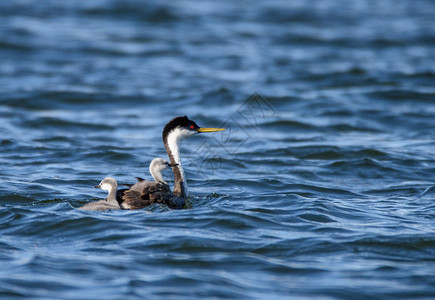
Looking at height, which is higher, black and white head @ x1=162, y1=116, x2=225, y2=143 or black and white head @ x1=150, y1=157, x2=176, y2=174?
black and white head @ x1=162, y1=116, x2=225, y2=143

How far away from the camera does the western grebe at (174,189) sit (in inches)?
362

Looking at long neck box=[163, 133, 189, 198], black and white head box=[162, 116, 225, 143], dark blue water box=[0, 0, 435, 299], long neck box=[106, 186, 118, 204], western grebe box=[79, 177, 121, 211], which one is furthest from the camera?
black and white head box=[162, 116, 225, 143]

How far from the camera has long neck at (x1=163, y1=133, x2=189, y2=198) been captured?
10.2m

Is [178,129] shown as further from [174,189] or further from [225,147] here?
[225,147]

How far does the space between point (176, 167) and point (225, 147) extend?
17.1ft

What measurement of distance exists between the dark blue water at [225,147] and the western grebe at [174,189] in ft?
0.62

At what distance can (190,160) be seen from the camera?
47.0 ft

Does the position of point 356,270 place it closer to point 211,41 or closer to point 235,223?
point 235,223

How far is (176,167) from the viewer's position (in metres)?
10.3

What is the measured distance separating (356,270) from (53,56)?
808 inches

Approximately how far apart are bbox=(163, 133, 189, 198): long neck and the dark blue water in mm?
398

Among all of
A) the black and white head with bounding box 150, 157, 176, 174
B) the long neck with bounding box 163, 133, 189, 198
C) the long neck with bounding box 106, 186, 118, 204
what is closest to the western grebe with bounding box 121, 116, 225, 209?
the long neck with bounding box 163, 133, 189, 198

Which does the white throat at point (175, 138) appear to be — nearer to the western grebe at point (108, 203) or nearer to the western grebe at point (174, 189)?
the western grebe at point (174, 189)

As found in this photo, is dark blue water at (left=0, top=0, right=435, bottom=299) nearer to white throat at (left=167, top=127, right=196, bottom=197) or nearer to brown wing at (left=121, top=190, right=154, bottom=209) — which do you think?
brown wing at (left=121, top=190, right=154, bottom=209)
